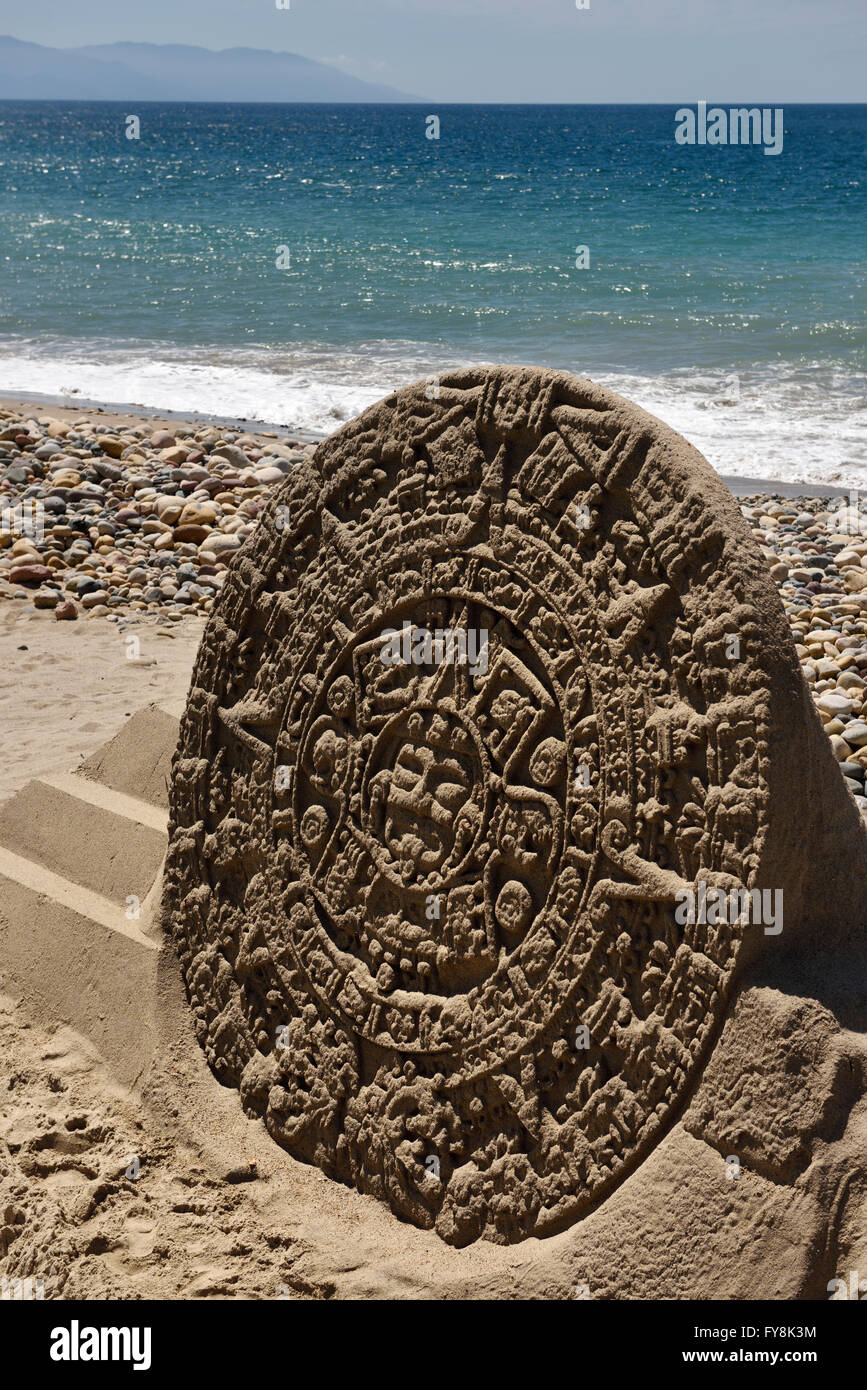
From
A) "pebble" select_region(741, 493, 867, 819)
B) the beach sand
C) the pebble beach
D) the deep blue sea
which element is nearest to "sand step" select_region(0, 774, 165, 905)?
the beach sand

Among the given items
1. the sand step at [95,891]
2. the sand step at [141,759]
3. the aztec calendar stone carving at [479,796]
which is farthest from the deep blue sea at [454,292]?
the aztec calendar stone carving at [479,796]

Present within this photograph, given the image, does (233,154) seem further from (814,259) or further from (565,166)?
(814,259)

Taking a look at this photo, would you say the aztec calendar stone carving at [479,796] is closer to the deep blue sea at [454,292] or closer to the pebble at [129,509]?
the pebble at [129,509]

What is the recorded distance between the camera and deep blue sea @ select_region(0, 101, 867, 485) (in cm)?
1159

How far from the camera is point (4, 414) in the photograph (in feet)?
32.3

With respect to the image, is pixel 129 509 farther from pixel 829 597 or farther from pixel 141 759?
pixel 141 759

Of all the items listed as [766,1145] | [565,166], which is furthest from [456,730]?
[565,166]

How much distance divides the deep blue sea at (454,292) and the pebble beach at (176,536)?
1486 mm

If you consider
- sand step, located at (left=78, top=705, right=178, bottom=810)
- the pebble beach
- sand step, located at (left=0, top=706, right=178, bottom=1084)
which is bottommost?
sand step, located at (left=0, top=706, right=178, bottom=1084)

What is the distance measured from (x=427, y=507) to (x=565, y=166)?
4303cm

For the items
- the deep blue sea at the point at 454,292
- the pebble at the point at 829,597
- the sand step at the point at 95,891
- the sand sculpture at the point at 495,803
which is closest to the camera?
the sand sculpture at the point at 495,803

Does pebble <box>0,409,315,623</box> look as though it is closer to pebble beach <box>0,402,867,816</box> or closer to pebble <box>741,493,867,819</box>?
pebble beach <box>0,402,867,816</box>

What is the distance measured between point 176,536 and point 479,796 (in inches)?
204

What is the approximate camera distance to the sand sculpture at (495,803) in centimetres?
217
